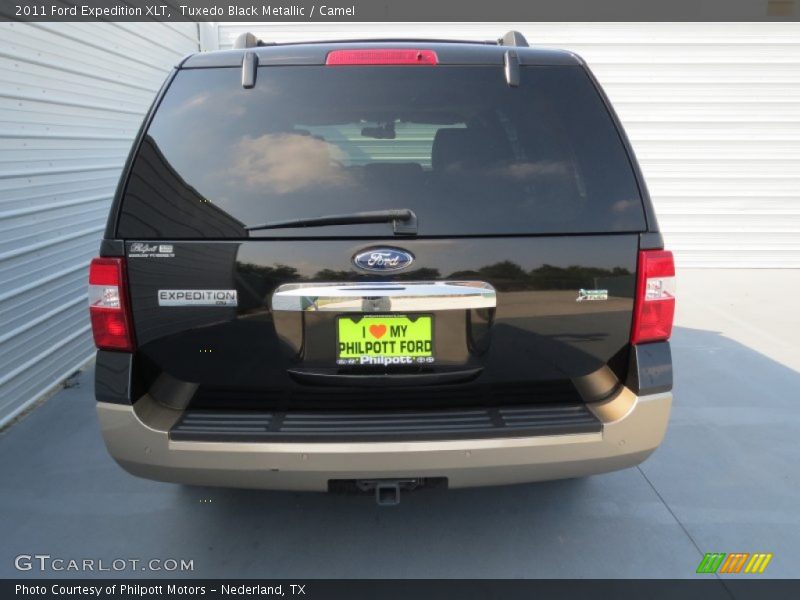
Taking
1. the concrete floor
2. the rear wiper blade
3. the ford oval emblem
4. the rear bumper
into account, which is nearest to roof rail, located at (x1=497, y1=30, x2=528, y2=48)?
the rear wiper blade

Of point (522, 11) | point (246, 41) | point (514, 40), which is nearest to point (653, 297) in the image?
point (514, 40)

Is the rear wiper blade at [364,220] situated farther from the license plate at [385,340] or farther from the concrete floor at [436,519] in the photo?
the concrete floor at [436,519]

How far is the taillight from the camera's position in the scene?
2.04 meters

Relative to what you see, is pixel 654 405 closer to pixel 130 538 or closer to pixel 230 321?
pixel 230 321

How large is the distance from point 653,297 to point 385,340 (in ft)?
3.12

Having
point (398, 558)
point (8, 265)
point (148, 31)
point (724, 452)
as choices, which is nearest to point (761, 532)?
point (724, 452)

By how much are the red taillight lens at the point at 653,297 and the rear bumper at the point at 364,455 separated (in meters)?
0.23

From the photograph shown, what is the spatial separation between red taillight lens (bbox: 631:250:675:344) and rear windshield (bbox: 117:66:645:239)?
0.16 m

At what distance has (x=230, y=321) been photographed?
2057mm

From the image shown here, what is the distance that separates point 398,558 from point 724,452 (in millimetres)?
2033

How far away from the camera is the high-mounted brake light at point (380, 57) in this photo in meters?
2.23

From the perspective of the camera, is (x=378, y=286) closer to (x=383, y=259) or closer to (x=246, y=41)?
(x=383, y=259)

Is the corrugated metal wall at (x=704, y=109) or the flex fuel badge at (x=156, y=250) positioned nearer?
the flex fuel badge at (x=156, y=250)

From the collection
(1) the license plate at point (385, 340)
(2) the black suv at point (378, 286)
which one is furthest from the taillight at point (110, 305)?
(1) the license plate at point (385, 340)
